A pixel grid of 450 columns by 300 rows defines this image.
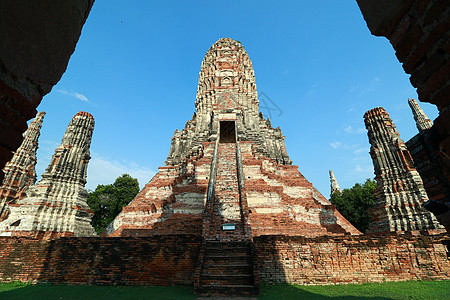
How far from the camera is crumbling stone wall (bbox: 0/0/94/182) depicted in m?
2.04

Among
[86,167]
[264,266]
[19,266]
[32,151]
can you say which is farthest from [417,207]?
[32,151]

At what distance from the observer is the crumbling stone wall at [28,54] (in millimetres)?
2039

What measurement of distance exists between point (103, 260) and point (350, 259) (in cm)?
726

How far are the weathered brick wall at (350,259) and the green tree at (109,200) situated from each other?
31.2 m

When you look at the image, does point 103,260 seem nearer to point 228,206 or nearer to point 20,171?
point 228,206

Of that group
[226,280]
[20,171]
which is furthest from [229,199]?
[20,171]

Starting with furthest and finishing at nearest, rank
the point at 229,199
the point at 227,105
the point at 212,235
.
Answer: the point at 227,105 < the point at 229,199 < the point at 212,235

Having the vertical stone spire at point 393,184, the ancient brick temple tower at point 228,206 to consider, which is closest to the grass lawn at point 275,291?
the ancient brick temple tower at point 228,206

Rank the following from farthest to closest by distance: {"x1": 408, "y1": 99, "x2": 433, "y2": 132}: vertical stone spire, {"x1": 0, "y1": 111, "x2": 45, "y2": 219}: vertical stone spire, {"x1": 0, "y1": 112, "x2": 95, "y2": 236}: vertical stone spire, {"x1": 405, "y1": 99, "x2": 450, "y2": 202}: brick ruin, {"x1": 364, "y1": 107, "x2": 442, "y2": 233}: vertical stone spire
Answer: {"x1": 408, "y1": 99, "x2": 433, "y2": 132}: vertical stone spire, {"x1": 0, "y1": 111, "x2": 45, "y2": 219}: vertical stone spire, {"x1": 364, "y1": 107, "x2": 442, "y2": 233}: vertical stone spire, {"x1": 0, "y1": 112, "x2": 95, "y2": 236}: vertical stone spire, {"x1": 405, "y1": 99, "x2": 450, "y2": 202}: brick ruin

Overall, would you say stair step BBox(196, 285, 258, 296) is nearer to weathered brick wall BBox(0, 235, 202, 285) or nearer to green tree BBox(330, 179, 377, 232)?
weathered brick wall BBox(0, 235, 202, 285)

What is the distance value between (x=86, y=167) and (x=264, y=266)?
1198 centimetres

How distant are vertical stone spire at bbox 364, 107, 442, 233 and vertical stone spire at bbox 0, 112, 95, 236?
16.1 metres

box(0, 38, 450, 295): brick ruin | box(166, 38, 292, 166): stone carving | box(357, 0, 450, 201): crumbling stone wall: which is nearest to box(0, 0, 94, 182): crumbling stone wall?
box(357, 0, 450, 201): crumbling stone wall

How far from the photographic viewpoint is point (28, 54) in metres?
2.23
